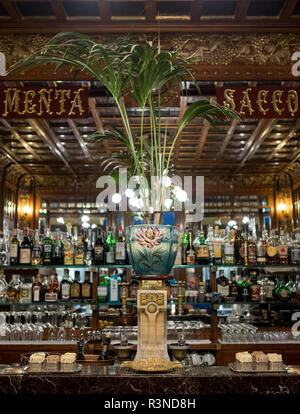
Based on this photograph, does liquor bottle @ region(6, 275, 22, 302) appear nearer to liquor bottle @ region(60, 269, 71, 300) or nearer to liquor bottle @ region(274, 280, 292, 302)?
liquor bottle @ region(60, 269, 71, 300)

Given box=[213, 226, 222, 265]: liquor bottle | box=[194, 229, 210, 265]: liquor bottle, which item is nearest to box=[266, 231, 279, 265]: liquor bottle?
box=[213, 226, 222, 265]: liquor bottle

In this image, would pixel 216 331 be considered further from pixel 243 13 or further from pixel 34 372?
pixel 243 13

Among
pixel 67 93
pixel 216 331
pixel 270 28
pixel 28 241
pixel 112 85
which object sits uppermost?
pixel 270 28

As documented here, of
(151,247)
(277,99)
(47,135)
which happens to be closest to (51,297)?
(151,247)

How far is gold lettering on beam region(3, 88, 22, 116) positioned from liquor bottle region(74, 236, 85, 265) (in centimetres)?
138

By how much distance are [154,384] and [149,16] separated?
3811 mm

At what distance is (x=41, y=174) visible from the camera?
34.6ft

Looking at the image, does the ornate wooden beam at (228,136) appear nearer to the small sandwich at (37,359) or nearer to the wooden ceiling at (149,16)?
the wooden ceiling at (149,16)

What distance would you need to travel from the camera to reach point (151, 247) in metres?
2.05

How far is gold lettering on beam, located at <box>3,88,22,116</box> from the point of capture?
4352 mm

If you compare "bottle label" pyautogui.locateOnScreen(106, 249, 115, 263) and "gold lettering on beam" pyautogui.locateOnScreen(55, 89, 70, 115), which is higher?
"gold lettering on beam" pyautogui.locateOnScreen(55, 89, 70, 115)
